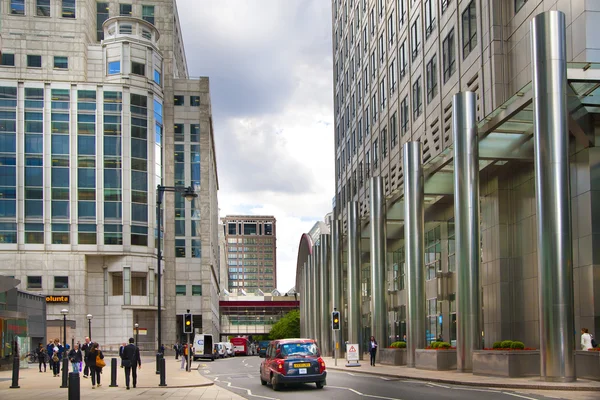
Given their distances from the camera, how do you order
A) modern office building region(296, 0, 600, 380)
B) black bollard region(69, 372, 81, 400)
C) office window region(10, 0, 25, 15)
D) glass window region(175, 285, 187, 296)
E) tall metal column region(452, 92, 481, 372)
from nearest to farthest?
black bollard region(69, 372, 81, 400) < modern office building region(296, 0, 600, 380) < tall metal column region(452, 92, 481, 372) < office window region(10, 0, 25, 15) < glass window region(175, 285, 187, 296)

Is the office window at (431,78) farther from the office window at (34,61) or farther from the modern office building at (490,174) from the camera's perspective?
the office window at (34,61)

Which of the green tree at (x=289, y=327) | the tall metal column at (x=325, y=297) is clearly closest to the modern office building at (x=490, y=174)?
the tall metal column at (x=325, y=297)

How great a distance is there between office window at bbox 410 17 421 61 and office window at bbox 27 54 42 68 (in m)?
49.4

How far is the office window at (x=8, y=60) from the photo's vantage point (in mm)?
80375

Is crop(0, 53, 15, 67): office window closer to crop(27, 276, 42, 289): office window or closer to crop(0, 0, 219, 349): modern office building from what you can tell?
crop(0, 0, 219, 349): modern office building

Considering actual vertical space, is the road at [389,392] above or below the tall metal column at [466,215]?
below

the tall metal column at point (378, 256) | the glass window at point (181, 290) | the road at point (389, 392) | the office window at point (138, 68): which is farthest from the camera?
the glass window at point (181, 290)

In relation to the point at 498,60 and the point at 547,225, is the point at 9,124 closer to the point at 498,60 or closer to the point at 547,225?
the point at 498,60

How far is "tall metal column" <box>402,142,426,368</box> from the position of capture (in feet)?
119

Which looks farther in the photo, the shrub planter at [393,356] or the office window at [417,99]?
the office window at [417,99]

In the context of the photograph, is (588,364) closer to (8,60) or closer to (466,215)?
(466,215)

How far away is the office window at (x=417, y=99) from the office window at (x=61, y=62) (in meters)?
49.1

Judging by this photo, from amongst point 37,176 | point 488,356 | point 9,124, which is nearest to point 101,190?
point 37,176

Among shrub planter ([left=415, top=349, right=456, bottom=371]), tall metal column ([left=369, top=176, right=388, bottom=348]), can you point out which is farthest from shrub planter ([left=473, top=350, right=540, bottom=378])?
tall metal column ([left=369, top=176, right=388, bottom=348])
